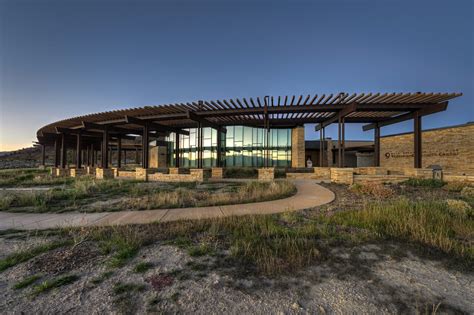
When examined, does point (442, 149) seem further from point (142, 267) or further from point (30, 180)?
point (30, 180)

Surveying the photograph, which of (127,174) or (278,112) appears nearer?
(278,112)

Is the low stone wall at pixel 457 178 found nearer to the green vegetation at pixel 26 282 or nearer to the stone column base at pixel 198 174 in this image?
the stone column base at pixel 198 174

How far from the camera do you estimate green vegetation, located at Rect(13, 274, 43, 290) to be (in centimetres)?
252

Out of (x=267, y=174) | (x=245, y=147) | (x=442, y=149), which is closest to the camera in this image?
(x=267, y=174)

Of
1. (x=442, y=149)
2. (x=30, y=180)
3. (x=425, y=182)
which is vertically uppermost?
(x=442, y=149)

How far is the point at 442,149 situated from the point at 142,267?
22.6 meters

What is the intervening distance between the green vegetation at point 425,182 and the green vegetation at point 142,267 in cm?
1317

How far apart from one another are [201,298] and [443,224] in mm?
5585

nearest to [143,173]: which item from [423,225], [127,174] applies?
[127,174]

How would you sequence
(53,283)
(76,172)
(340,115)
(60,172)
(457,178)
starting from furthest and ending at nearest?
(60,172), (76,172), (340,115), (457,178), (53,283)

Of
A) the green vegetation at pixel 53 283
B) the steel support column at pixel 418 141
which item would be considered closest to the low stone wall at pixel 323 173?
the steel support column at pixel 418 141

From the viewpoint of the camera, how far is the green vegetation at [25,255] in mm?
3057

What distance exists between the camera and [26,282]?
2.59 metres

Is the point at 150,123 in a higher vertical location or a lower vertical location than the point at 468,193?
higher
